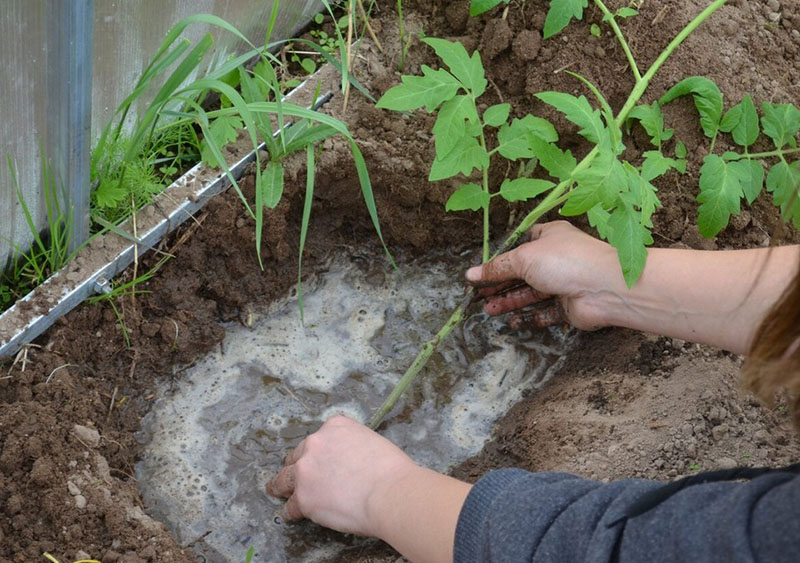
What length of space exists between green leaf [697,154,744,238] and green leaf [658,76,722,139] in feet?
0.54

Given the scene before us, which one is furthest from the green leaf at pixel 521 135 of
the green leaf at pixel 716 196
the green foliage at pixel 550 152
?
the green leaf at pixel 716 196

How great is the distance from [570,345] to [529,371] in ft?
0.39

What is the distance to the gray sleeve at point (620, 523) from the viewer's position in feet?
2.81

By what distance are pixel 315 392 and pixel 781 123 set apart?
1210 millimetres

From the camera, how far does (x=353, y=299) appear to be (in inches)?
81.2

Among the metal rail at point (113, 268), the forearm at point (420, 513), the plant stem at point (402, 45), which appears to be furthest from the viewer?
the plant stem at point (402, 45)

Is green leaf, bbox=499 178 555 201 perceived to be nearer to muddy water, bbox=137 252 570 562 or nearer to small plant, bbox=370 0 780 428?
small plant, bbox=370 0 780 428

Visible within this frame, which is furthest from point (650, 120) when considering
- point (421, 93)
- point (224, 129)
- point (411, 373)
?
point (224, 129)

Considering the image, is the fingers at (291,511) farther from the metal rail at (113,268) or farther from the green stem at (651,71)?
the green stem at (651,71)

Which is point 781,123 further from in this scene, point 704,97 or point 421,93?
point 421,93

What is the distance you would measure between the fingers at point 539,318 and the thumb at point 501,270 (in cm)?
15

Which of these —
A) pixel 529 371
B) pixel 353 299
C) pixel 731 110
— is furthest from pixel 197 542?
pixel 731 110

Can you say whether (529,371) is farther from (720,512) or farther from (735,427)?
(720,512)

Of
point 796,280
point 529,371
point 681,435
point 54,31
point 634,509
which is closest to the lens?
point 796,280
